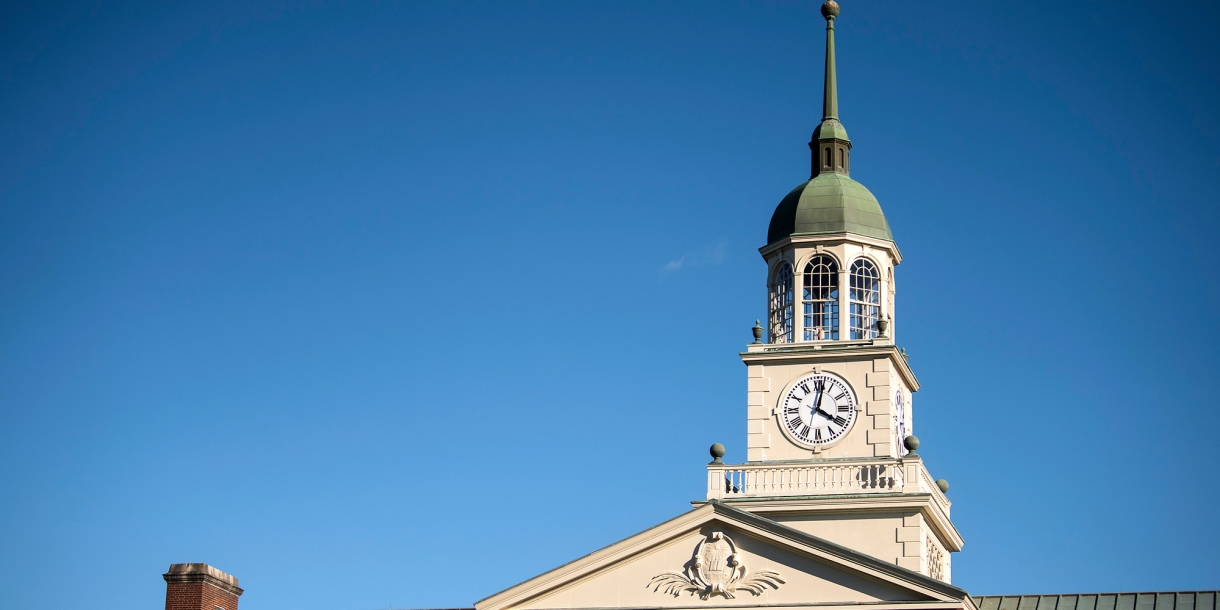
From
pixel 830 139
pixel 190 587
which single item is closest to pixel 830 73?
pixel 830 139

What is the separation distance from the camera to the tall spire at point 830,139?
64.1 m

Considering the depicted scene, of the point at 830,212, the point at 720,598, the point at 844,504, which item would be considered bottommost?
the point at 720,598

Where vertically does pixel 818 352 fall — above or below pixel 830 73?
below

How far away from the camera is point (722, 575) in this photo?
176 feet

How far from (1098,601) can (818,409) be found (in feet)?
28.9

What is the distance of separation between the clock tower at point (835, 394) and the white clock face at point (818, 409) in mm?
27

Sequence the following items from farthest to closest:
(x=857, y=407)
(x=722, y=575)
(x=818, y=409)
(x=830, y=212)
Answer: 1. (x=830, y=212)
2. (x=818, y=409)
3. (x=857, y=407)
4. (x=722, y=575)

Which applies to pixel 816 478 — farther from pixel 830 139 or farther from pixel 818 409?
pixel 830 139

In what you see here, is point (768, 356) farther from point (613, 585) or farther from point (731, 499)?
point (613, 585)

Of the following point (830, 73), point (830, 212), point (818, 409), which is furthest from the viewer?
point (830, 73)

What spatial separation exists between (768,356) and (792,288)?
2.26 meters

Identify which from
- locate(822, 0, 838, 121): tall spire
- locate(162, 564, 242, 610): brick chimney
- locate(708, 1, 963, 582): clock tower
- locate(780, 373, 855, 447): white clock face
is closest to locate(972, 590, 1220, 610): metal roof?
locate(708, 1, 963, 582): clock tower

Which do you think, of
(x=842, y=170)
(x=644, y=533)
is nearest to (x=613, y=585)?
(x=644, y=533)

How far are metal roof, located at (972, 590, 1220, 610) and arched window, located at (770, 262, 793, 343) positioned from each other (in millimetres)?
8919
